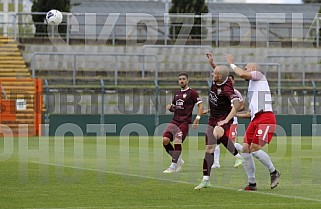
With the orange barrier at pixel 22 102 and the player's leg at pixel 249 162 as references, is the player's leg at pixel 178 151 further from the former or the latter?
the orange barrier at pixel 22 102

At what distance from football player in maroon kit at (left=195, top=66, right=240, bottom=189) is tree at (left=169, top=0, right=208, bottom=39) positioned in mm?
26504

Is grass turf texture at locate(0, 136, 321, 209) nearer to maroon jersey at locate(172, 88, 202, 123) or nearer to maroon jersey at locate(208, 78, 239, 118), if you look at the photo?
maroon jersey at locate(172, 88, 202, 123)

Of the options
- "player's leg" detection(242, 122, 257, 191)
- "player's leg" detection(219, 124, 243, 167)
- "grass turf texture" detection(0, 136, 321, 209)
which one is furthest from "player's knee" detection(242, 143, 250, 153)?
"player's leg" detection(219, 124, 243, 167)

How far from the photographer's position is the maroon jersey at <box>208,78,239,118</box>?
1560 cm

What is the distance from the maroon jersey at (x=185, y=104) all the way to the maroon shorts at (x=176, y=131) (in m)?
0.12

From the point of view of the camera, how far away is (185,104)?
19.5 meters

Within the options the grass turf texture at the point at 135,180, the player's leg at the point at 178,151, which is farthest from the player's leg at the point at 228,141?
the player's leg at the point at 178,151

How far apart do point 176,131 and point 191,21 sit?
80.8 ft

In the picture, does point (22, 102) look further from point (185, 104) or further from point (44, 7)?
point (185, 104)

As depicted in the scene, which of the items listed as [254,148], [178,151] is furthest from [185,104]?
[254,148]

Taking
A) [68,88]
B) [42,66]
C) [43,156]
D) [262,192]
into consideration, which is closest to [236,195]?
[262,192]

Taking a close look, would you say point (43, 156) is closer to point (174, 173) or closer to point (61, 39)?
point (174, 173)

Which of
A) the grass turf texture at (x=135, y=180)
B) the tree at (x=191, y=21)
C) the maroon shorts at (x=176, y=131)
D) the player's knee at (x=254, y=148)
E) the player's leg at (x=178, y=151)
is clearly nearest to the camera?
the grass turf texture at (x=135, y=180)

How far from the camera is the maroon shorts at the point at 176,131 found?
19.3 metres
